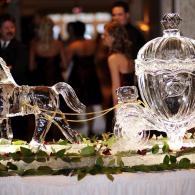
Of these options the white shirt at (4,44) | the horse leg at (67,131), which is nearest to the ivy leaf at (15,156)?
the horse leg at (67,131)

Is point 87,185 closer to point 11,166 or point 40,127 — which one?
point 11,166

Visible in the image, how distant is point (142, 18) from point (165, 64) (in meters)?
11.0

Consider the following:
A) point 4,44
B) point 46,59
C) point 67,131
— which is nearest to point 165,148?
point 67,131

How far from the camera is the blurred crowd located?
7.30 metres

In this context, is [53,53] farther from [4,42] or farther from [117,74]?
[117,74]

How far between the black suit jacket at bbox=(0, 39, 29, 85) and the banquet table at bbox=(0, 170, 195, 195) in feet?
11.2

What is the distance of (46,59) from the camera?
9.05m

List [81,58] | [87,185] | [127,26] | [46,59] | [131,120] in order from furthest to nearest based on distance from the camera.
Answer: [81,58]
[46,59]
[127,26]
[131,120]
[87,185]

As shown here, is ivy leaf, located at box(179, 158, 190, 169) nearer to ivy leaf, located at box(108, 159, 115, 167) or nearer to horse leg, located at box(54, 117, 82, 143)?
ivy leaf, located at box(108, 159, 115, 167)

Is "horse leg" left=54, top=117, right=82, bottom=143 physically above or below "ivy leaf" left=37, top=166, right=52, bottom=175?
above

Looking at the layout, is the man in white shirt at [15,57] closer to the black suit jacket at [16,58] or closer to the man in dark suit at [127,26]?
the black suit jacket at [16,58]

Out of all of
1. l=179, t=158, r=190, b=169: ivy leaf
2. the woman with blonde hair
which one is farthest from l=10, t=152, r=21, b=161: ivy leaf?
the woman with blonde hair

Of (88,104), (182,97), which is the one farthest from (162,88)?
(88,104)

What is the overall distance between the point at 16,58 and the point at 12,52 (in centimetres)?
7
